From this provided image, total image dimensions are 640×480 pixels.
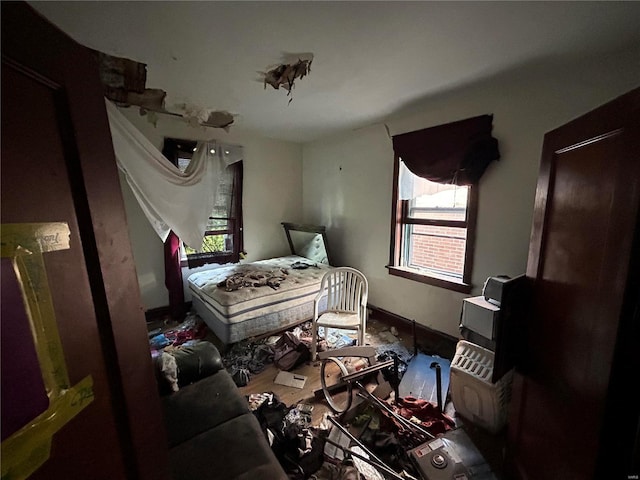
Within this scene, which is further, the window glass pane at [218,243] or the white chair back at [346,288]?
the window glass pane at [218,243]

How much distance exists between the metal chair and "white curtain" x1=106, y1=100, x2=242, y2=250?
1281 mm

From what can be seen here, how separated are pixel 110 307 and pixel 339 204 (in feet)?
9.88

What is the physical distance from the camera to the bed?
7.64 ft

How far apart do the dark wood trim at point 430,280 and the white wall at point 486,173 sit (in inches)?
2.3

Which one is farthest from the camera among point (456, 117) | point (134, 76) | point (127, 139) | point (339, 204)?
point (339, 204)

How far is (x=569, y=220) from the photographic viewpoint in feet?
3.11

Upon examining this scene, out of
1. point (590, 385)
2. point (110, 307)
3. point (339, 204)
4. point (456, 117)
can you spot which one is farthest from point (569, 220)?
point (339, 204)

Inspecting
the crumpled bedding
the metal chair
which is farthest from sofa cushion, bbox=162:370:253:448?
the crumpled bedding

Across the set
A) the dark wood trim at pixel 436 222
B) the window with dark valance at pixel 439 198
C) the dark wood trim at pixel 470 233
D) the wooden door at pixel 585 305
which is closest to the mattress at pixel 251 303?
the window with dark valance at pixel 439 198

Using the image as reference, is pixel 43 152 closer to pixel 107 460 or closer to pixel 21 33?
pixel 21 33

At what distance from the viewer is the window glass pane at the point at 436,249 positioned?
2436mm

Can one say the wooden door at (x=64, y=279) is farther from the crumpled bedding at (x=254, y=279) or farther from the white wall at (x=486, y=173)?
the white wall at (x=486, y=173)

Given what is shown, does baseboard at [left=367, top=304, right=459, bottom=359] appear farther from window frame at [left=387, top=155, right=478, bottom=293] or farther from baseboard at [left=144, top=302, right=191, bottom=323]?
baseboard at [left=144, top=302, right=191, bottom=323]

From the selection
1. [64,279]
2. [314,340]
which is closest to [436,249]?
[314,340]
